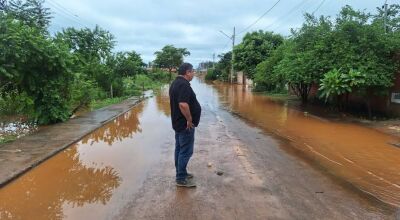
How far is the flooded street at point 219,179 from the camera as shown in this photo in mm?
5602

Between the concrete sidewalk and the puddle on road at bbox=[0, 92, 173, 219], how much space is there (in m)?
0.18

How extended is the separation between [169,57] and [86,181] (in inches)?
3010

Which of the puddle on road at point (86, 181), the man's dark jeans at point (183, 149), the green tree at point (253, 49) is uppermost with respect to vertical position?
the green tree at point (253, 49)

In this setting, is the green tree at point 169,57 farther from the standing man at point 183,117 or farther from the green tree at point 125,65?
the standing man at point 183,117

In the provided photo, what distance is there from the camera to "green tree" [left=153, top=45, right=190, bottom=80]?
82.8 metres

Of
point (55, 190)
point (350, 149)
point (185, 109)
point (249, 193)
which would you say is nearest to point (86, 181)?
point (55, 190)

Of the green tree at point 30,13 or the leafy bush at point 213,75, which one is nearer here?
the green tree at point 30,13

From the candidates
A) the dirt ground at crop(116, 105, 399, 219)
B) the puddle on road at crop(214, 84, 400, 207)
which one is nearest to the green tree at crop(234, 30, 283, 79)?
the puddle on road at crop(214, 84, 400, 207)

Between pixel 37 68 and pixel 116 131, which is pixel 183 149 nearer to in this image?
pixel 116 131

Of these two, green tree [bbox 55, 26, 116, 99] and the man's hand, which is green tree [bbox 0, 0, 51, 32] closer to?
green tree [bbox 55, 26, 116, 99]

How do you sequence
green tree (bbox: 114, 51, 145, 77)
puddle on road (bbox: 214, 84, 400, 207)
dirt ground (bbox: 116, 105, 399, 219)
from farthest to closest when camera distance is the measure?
green tree (bbox: 114, 51, 145, 77), puddle on road (bbox: 214, 84, 400, 207), dirt ground (bbox: 116, 105, 399, 219)

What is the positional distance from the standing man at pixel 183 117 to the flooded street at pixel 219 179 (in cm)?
30

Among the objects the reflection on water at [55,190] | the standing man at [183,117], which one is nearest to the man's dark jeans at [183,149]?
the standing man at [183,117]

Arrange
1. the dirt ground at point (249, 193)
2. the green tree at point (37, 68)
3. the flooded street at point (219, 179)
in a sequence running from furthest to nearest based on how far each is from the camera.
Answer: the green tree at point (37, 68), the flooded street at point (219, 179), the dirt ground at point (249, 193)
